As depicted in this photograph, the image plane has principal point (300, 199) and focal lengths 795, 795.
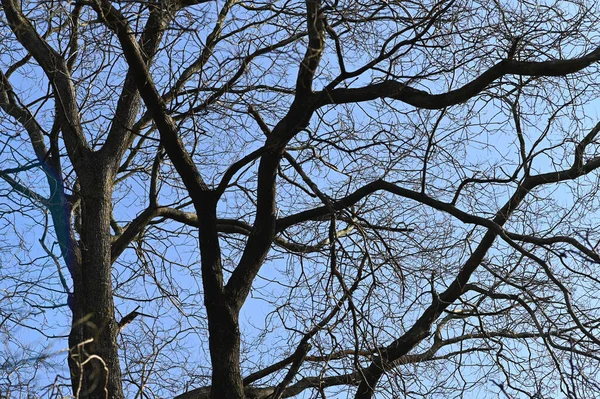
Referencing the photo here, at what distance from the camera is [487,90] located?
248 inches

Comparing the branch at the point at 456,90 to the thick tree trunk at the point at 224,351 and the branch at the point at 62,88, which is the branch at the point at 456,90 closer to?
the thick tree trunk at the point at 224,351

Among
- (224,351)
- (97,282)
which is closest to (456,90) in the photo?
(224,351)

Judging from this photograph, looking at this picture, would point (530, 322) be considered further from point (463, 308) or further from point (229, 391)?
point (229, 391)

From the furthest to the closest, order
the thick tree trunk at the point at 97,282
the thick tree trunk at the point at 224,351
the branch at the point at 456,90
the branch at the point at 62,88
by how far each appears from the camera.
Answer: the branch at the point at 62,88, the thick tree trunk at the point at 97,282, the thick tree trunk at the point at 224,351, the branch at the point at 456,90

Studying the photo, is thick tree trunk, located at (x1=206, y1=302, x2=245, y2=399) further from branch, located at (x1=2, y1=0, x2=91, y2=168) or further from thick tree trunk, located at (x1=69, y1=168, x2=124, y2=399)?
branch, located at (x1=2, y1=0, x2=91, y2=168)

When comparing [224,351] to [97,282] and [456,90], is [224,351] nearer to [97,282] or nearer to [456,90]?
[97,282]

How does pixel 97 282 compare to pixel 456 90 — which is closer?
pixel 456 90

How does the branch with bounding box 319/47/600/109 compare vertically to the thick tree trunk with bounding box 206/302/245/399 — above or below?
above

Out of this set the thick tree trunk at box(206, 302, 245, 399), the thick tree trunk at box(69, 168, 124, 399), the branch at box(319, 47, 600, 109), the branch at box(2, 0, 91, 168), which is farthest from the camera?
the branch at box(2, 0, 91, 168)

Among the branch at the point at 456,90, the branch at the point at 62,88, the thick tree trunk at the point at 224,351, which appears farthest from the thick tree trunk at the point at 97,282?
the branch at the point at 456,90

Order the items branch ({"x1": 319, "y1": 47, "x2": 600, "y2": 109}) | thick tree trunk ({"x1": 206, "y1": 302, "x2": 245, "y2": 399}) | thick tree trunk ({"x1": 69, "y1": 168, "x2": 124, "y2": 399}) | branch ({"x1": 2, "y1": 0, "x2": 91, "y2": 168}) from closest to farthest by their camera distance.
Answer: branch ({"x1": 319, "y1": 47, "x2": 600, "y2": 109}), thick tree trunk ({"x1": 206, "y1": 302, "x2": 245, "y2": 399}), thick tree trunk ({"x1": 69, "y1": 168, "x2": 124, "y2": 399}), branch ({"x1": 2, "y1": 0, "x2": 91, "y2": 168})

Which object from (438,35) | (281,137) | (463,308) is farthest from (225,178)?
(463,308)

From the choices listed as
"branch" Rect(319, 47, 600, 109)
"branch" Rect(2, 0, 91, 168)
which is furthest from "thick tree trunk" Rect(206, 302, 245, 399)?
"branch" Rect(2, 0, 91, 168)

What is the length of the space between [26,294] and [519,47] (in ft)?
14.9
